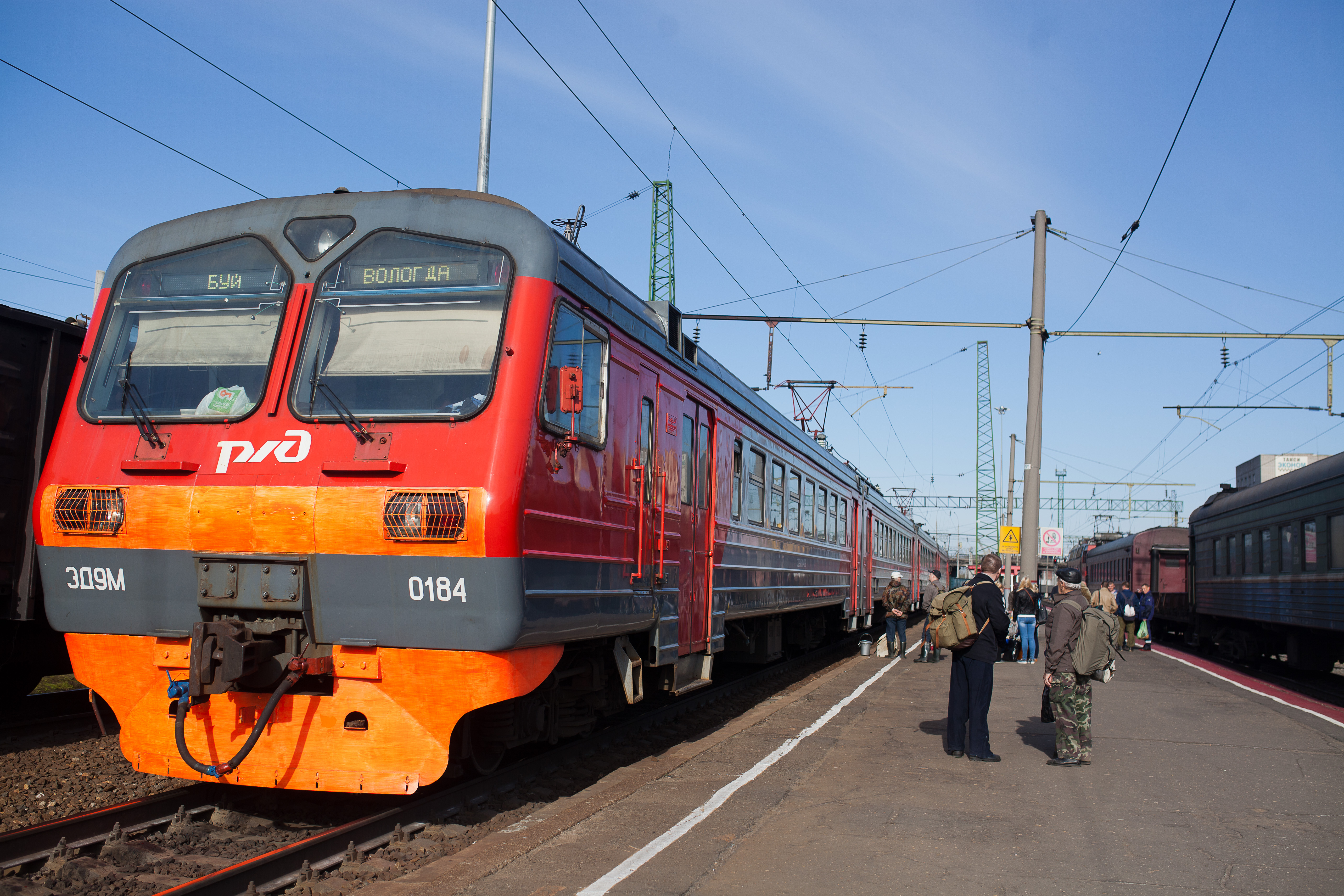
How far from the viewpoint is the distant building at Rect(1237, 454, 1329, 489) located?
146 ft

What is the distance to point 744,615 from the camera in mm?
10336

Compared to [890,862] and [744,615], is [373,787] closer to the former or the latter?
[890,862]

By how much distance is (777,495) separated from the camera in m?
12.1

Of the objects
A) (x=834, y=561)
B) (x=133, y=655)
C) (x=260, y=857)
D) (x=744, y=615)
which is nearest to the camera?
(x=260, y=857)

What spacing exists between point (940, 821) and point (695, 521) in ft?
11.1

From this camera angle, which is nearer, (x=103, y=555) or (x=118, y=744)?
(x=103, y=555)

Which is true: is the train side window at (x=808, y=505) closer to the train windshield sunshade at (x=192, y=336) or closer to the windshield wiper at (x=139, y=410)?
the train windshield sunshade at (x=192, y=336)

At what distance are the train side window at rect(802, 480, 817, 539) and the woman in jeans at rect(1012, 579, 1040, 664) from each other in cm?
398

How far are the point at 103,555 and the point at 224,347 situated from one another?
132 centimetres

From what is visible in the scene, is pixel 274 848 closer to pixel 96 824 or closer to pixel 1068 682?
pixel 96 824

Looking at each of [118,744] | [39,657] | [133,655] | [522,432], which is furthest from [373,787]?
[39,657]

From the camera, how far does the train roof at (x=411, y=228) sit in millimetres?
5852

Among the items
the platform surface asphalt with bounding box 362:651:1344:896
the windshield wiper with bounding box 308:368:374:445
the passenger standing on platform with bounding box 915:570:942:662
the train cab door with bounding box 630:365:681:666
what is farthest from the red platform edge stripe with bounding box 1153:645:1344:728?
the windshield wiper with bounding box 308:368:374:445

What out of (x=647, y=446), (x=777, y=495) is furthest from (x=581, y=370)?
(x=777, y=495)
